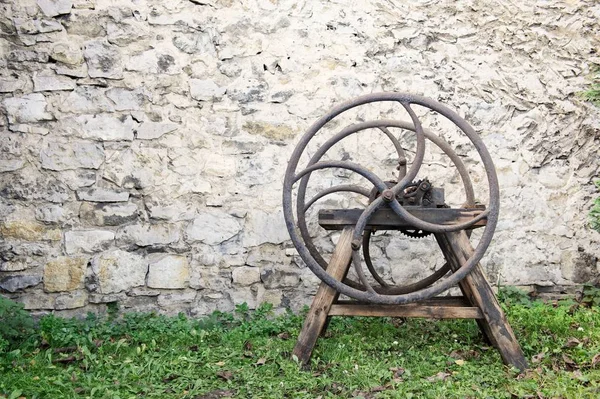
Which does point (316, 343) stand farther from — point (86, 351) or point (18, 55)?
point (18, 55)

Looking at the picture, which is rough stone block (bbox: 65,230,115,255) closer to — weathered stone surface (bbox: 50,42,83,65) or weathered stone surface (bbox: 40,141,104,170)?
weathered stone surface (bbox: 40,141,104,170)

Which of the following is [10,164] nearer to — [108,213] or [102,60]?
[108,213]

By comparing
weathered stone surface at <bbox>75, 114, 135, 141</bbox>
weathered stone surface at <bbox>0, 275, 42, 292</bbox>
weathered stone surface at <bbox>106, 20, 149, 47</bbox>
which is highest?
weathered stone surface at <bbox>106, 20, 149, 47</bbox>

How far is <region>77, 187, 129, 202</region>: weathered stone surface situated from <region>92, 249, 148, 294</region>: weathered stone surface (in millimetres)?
359

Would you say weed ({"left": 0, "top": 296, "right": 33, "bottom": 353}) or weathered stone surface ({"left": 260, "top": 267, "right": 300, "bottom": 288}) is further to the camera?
weathered stone surface ({"left": 260, "top": 267, "right": 300, "bottom": 288})

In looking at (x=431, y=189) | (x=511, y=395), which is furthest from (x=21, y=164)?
(x=511, y=395)

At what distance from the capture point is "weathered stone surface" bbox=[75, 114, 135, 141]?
4.36 metres

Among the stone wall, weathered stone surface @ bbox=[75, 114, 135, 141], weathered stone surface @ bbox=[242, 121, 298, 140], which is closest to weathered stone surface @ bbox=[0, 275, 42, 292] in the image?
the stone wall

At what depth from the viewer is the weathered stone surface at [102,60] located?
4359 mm

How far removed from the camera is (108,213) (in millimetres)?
4398

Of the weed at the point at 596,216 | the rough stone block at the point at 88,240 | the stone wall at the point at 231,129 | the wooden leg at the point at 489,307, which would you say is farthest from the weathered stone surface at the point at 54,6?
the weed at the point at 596,216

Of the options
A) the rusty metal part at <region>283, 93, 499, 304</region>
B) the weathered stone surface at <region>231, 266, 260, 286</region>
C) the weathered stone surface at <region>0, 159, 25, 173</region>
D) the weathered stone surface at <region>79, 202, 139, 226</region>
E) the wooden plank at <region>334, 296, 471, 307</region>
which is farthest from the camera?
the weathered stone surface at <region>231, 266, 260, 286</region>

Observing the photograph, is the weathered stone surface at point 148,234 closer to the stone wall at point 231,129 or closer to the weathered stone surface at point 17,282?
the stone wall at point 231,129

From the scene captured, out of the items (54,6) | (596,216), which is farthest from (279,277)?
(54,6)
